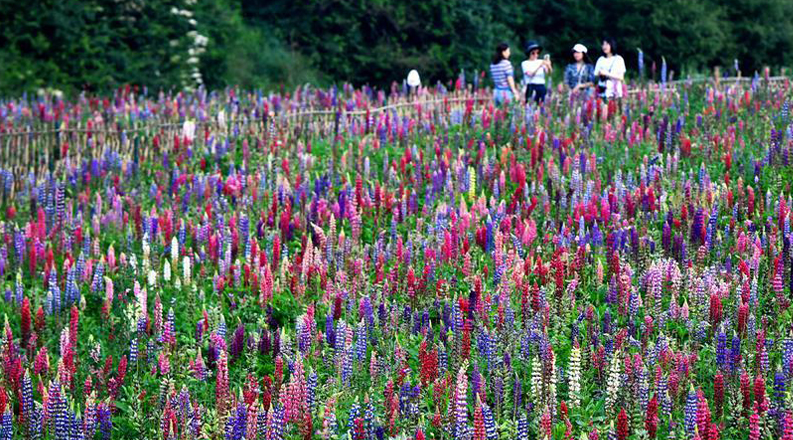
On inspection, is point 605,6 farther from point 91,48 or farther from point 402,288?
point 402,288

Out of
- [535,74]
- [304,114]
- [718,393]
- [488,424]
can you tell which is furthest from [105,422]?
[535,74]

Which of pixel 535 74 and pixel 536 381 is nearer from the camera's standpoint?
pixel 536 381

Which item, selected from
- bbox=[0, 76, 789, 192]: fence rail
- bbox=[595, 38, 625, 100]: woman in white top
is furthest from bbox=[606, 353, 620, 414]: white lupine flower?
bbox=[595, 38, 625, 100]: woman in white top

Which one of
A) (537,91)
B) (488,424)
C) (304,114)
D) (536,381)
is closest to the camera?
(488,424)

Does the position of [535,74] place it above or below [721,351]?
above

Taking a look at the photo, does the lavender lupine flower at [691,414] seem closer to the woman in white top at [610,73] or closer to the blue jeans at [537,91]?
the woman in white top at [610,73]

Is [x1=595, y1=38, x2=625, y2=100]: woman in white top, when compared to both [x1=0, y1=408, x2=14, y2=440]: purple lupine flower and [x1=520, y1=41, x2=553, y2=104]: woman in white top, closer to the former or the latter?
[x1=520, y1=41, x2=553, y2=104]: woman in white top

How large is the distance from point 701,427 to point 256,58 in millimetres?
21560

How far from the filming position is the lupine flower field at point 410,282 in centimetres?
561

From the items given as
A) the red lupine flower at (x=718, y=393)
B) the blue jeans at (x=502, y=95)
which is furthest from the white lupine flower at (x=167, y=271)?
the blue jeans at (x=502, y=95)

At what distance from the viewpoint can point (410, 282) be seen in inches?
288

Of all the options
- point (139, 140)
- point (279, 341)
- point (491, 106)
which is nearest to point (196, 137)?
point (139, 140)

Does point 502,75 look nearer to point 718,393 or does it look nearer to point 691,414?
point 718,393

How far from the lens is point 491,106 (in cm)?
1440
